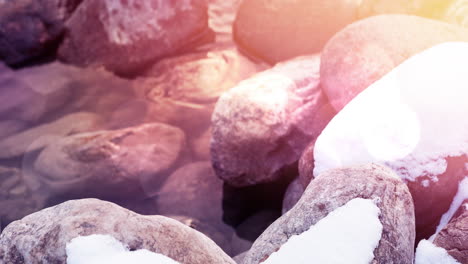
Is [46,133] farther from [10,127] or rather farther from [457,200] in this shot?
[457,200]

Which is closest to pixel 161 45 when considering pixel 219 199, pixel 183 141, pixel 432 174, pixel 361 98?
pixel 183 141

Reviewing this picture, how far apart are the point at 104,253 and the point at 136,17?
2.08 meters

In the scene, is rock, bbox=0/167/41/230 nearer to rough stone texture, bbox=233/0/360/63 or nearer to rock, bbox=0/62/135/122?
rock, bbox=0/62/135/122

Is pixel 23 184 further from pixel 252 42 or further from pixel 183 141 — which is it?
pixel 252 42

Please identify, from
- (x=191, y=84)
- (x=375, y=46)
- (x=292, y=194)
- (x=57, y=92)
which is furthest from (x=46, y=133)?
(x=375, y=46)

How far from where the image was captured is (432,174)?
5.13 feet

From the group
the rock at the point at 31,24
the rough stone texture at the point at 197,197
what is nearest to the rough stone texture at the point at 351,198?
the rough stone texture at the point at 197,197

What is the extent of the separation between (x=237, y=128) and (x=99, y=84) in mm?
1323

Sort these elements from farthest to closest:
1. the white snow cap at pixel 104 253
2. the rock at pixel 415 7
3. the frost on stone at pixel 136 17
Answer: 1. the frost on stone at pixel 136 17
2. the rock at pixel 415 7
3. the white snow cap at pixel 104 253

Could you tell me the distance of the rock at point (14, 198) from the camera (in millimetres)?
2354

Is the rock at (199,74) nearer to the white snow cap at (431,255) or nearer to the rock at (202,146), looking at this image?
the rock at (202,146)

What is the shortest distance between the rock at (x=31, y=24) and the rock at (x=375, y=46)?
208 cm

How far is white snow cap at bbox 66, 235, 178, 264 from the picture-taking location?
117 centimetres

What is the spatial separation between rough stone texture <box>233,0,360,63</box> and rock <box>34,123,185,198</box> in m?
0.80
